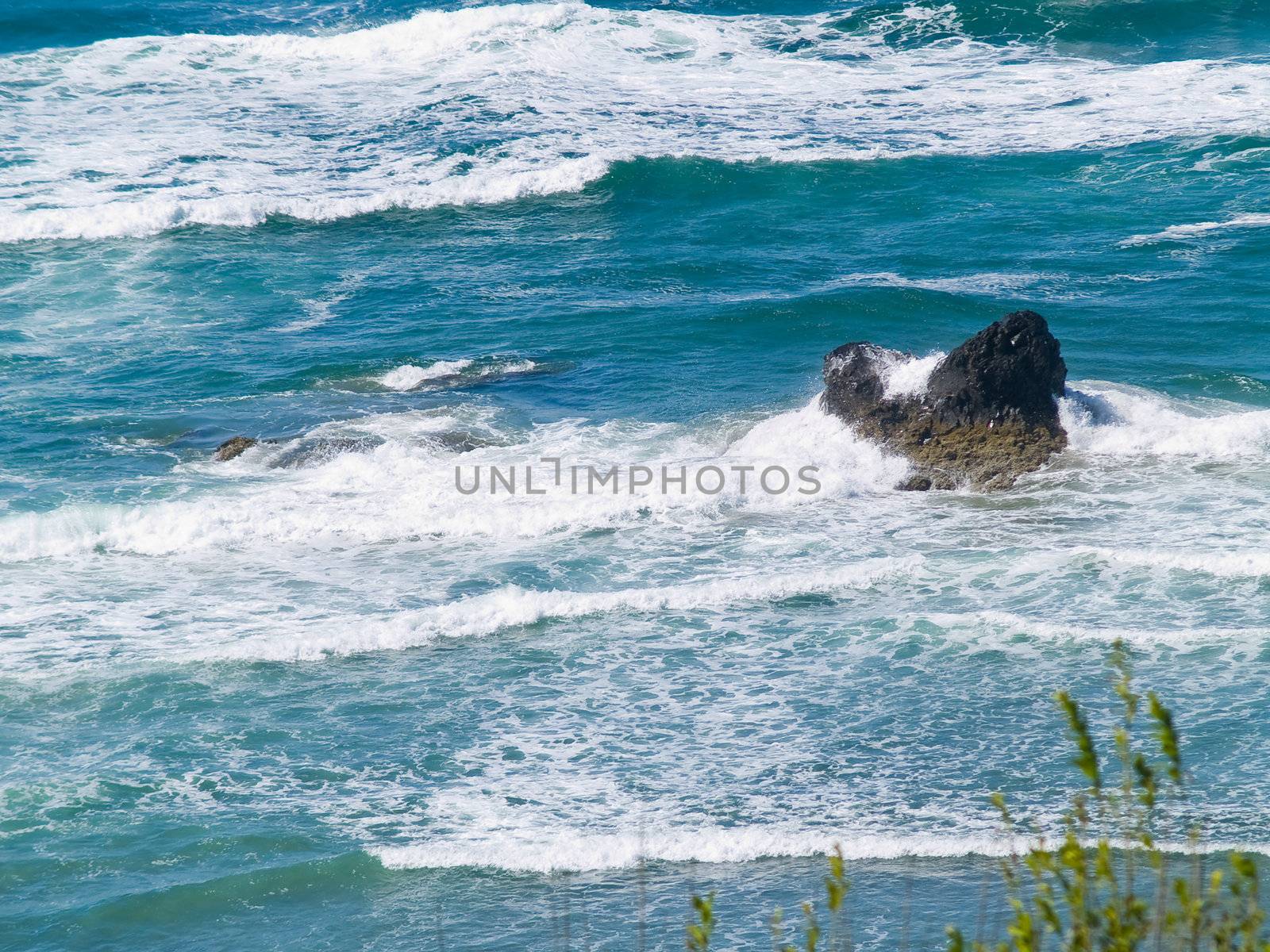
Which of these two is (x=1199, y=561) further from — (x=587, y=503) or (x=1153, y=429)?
(x=587, y=503)

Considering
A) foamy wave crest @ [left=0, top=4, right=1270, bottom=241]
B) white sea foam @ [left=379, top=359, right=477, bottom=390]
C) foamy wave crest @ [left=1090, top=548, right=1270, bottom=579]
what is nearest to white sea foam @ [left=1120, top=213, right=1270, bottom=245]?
foamy wave crest @ [left=0, top=4, right=1270, bottom=241]

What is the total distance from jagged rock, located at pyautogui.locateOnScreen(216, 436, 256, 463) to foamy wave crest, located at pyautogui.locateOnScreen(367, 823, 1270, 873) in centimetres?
807

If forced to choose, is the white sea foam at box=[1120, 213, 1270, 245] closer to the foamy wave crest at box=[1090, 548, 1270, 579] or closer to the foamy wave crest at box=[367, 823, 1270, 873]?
the foamy wave crest at box=[1090, 548, 1270, 579]

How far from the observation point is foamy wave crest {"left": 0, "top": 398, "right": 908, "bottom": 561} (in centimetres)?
1265

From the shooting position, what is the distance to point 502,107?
95.2 feet

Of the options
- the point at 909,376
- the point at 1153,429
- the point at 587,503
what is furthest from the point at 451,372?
the point at 1153,429

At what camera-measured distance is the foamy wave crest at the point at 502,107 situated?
25109 millimetres

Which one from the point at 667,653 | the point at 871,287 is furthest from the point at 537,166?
the point at 667,653

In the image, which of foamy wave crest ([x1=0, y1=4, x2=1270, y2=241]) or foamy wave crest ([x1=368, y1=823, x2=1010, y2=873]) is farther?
foamy wave crest ([x1=0, y1=4, x2=1270, y2=241])

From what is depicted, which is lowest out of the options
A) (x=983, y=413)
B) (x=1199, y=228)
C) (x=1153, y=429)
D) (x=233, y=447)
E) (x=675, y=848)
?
(x=675, y=848)

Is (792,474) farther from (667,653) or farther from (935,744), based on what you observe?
(935,744)

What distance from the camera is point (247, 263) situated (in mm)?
22047

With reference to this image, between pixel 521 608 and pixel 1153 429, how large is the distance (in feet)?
23.1

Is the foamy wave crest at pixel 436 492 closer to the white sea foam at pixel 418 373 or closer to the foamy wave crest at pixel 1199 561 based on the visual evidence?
the white sea foam at pixel 418 373
